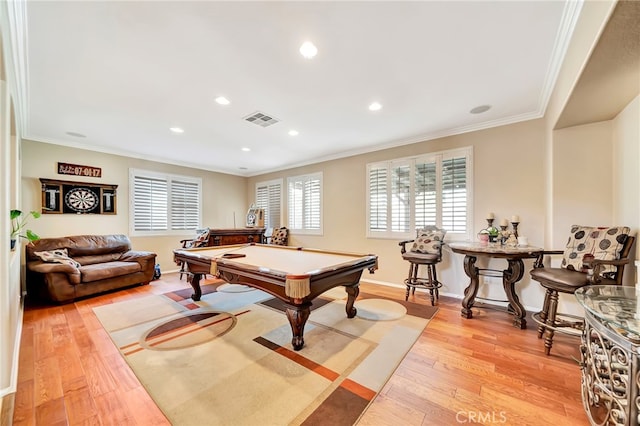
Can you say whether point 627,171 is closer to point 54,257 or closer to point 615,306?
point 615,306

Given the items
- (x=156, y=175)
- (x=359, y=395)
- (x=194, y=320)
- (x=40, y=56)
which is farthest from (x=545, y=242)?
(x=156, y=175)

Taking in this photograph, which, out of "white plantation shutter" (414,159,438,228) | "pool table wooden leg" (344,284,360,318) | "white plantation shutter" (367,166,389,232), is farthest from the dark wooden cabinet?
"white plantation shutter" (414,159,438,228)

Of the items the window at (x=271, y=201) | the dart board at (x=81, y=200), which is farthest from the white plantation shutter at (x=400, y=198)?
the dart board at (x=81, y=200)

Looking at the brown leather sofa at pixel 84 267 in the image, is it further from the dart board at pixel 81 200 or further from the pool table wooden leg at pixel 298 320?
Result: the pool table wooden leg at pixel 298 320

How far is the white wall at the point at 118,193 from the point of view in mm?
4277

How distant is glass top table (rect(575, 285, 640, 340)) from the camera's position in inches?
50.6

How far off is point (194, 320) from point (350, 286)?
1.94 metres

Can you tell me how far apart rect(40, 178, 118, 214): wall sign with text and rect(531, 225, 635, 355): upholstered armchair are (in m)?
7.04

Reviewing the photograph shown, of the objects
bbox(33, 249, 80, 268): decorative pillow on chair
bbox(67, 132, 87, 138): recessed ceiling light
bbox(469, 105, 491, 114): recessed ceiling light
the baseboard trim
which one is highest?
Answer: bbox(469, 105, 491, 114): recessed ceiling light

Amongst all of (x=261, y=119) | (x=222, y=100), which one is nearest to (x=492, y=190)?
(x=261, y=119)

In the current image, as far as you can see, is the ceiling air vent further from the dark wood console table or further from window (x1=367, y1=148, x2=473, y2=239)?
the dark wood console table

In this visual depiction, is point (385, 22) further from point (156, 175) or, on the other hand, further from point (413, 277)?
point (156, 175)

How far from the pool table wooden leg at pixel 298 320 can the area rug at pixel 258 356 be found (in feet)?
0.27

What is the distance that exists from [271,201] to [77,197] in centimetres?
395
